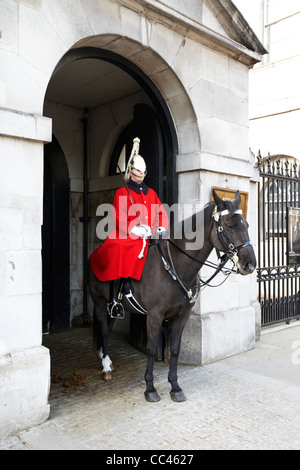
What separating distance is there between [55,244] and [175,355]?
3.85m

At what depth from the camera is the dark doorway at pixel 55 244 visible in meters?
7.43

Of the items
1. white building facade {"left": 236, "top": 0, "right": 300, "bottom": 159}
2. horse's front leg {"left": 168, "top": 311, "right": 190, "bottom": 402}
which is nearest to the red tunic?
horse's front leg {"left": 168, "top": 311, "right": 190, "bottom": 402}

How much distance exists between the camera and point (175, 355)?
14.5 feet

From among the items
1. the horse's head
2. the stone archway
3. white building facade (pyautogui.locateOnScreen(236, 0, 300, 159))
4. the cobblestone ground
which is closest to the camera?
the cobblestone ground

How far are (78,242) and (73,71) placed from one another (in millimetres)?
3159

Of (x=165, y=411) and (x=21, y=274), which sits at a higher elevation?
(x=21, y=274)

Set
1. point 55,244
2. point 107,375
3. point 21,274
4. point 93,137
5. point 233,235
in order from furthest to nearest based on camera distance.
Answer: point 93,137, point 55,244, point 107,375, point 233,235, point 21,274

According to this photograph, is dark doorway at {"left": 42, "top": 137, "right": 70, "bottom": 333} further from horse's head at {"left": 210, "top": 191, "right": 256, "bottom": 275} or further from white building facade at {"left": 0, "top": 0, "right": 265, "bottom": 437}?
horse's head at {"left": 210, "top": 191, "right": 256, "bottom": 275}

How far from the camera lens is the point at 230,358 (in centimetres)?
575

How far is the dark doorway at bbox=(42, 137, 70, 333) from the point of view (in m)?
7.43

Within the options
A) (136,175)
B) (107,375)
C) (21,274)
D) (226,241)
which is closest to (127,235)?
(136,175)

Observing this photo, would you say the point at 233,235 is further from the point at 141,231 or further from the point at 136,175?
the point at 136,175

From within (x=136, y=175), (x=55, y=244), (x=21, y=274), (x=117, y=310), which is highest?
(x=136, y=175)

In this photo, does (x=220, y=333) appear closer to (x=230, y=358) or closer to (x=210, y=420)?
(x=230, y=358)
